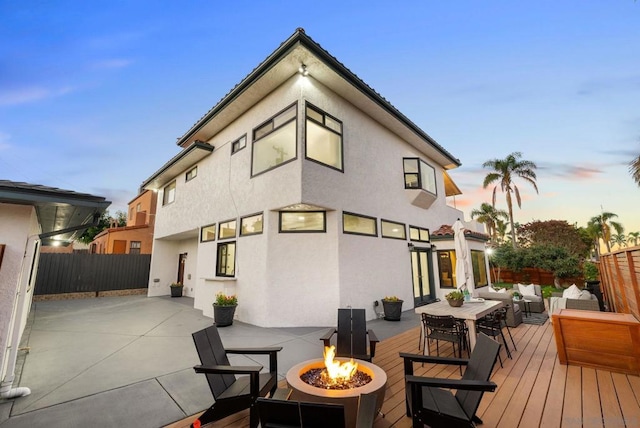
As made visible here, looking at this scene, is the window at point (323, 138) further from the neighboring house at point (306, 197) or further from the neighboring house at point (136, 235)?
the neighboring house at point (136, 235)

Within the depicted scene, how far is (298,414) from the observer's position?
1686mm

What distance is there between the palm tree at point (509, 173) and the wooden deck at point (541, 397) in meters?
22.9

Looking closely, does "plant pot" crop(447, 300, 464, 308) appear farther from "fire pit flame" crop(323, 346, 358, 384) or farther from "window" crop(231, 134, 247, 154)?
"window" crop(231, 134, 247, 154)

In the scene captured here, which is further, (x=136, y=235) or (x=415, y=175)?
(x=136, y=235)

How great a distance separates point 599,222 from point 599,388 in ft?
200

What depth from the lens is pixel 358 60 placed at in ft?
44.3

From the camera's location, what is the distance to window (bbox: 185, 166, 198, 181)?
12.2 meters

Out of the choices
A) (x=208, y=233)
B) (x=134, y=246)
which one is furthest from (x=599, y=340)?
(x=134, y=246)

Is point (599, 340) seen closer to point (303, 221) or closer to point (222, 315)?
point (303, 221)

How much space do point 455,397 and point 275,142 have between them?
25.1 feet

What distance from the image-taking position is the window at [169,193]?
14.0m

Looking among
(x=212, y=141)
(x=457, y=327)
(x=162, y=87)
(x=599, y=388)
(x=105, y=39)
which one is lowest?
(x=599, y=388)

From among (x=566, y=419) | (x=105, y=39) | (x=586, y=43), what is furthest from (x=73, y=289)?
(x=586, y=43)

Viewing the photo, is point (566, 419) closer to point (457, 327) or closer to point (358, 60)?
point (457, 327)
